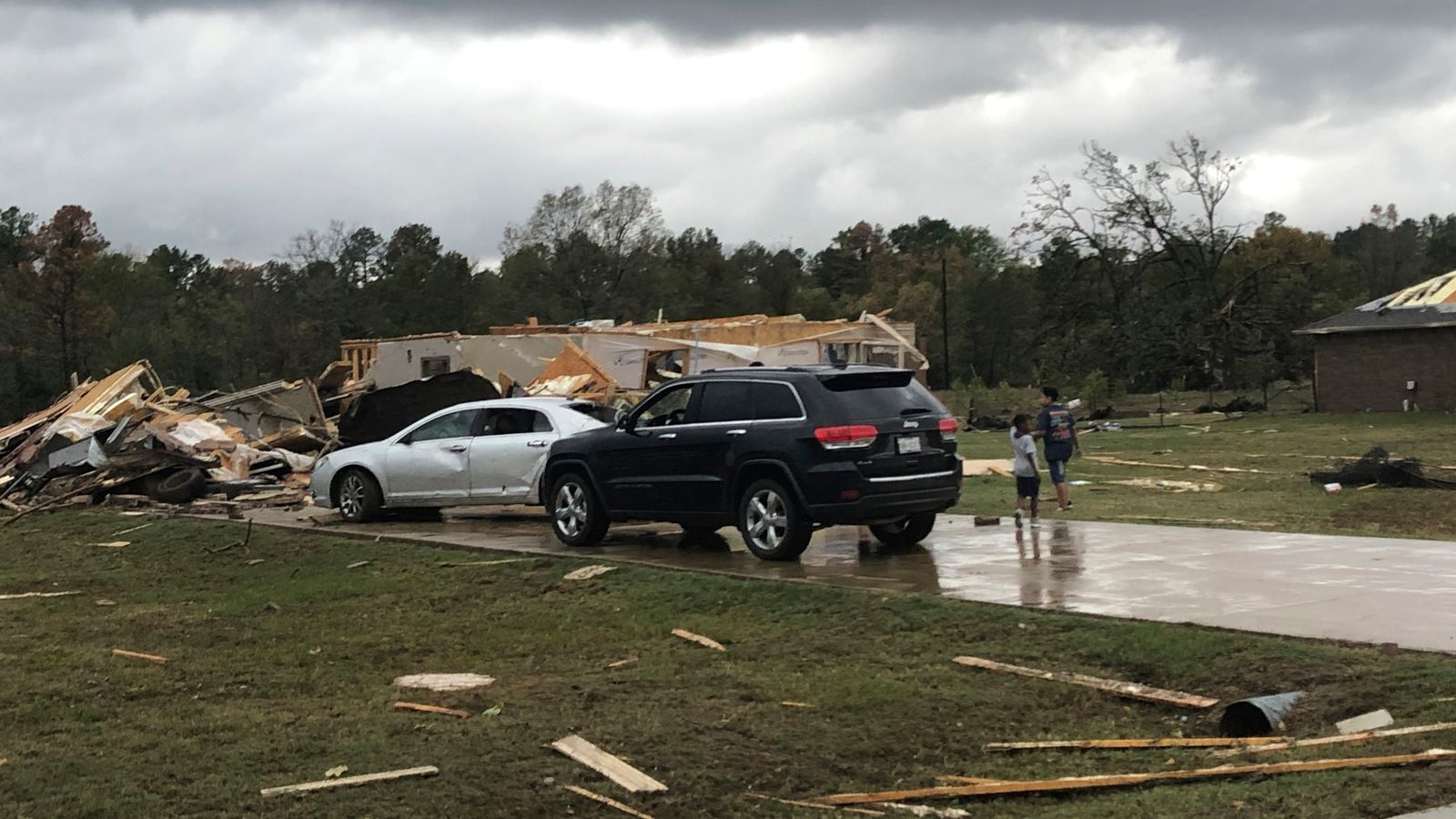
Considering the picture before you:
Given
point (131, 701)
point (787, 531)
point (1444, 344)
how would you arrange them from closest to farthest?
point (131, 701)
point (787, 531)
point (1444, 344)

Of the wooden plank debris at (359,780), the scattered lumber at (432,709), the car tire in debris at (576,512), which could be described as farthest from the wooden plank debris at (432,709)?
the car tire in debris at (576,512)

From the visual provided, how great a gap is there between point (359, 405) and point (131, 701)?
17.5 metres

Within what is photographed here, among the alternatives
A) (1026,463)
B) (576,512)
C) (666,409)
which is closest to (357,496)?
(576,512)

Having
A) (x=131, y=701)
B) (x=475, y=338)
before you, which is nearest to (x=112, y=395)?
(x=475, y=338)

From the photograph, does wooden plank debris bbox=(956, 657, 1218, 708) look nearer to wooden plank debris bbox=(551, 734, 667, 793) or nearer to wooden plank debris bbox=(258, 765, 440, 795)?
wooden plank debris bbox=(551, 734, 667, 793)

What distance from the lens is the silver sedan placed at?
16.8m

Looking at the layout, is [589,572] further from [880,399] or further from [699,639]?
[880,399]

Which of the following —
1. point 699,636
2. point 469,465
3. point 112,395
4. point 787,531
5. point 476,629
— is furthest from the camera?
point 112,395

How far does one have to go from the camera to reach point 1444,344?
145ft

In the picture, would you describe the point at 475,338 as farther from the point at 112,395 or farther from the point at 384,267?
the point at 384,267

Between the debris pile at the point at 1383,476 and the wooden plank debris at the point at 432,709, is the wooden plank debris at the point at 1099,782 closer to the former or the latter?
the wooden plank debris at the point at 432,709

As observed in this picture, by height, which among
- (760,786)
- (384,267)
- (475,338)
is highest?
(384,267)

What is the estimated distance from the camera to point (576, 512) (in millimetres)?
14797

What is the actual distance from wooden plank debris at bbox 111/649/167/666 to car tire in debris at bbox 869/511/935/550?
6454mm
